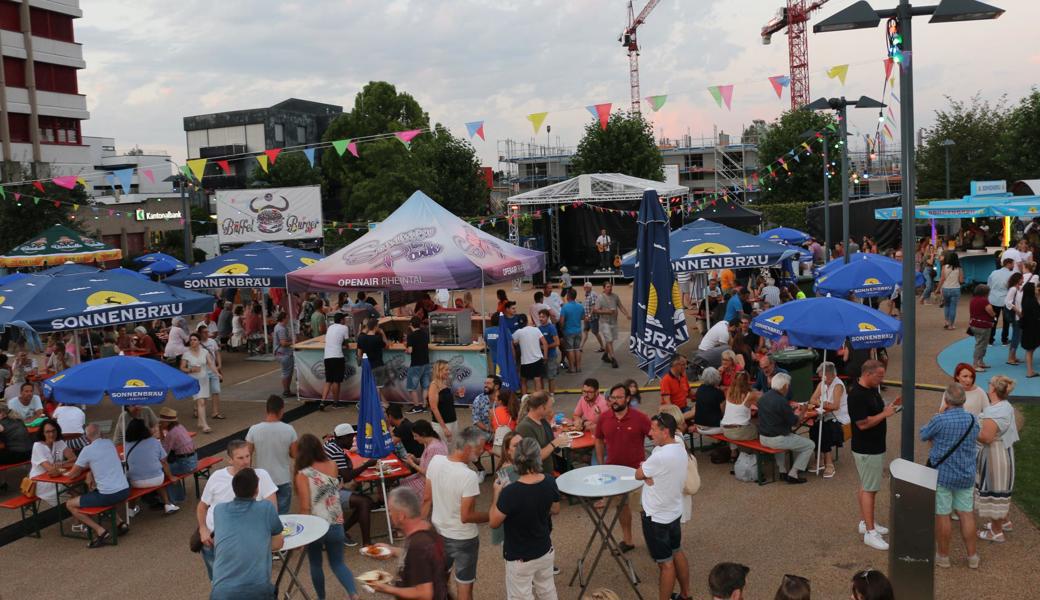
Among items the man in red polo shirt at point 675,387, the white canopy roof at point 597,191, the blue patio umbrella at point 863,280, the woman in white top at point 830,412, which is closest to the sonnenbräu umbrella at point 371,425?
the man in red polo shirt at point 675,387

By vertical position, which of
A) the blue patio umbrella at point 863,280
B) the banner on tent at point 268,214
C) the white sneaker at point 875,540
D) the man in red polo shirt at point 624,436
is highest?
the banner on tent at point 268,214

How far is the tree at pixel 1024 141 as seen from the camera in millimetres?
33812

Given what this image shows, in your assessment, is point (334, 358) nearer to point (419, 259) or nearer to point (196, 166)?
point (419, 259)

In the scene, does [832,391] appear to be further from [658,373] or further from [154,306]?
[154,306]

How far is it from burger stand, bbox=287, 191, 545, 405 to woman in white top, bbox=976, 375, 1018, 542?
24.4 feet

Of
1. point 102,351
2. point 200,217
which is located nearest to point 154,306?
point 102,351

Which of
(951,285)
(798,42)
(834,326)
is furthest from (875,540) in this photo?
(798,42)

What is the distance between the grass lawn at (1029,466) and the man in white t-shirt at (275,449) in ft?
21.4

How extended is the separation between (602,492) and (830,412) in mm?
3970

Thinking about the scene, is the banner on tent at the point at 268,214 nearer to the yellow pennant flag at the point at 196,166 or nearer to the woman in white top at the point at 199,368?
the yellow pennant flag at the point at 196,166

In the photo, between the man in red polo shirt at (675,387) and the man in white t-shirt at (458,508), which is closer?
the man in white t-shirt at (458,508)

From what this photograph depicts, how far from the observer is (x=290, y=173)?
2120 inches

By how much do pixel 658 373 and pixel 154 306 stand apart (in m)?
7.29

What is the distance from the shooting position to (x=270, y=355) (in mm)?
18562
